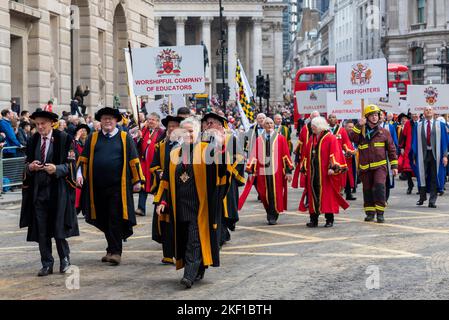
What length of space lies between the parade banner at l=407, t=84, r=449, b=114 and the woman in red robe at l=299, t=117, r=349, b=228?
12.4 m

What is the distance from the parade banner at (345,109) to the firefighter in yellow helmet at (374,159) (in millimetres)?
8718

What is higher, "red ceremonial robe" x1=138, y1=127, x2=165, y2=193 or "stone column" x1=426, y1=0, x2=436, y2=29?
"stone column" x1=426, y1=0, x2=436, y2=29

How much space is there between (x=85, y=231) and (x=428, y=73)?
204ft

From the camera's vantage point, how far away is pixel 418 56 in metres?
75.0

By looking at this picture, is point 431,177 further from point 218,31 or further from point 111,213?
point 218,31

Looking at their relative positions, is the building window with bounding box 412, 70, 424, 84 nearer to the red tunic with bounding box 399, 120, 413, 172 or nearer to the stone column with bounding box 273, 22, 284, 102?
the stone column with bounding box 273, 22, 284, 102

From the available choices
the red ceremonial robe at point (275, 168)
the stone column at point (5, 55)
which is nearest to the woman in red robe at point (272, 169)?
the red ceremonial robe at point (275, 168)

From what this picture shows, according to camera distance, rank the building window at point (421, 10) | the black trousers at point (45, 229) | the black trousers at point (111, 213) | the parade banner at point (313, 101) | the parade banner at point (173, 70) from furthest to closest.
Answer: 1. the building window at point (421, 10)
2. the parade banner at point (313, 101)
3. the parade banner at point (173, 70)
4. the black trousers at point (111, 213)
5. the black trousers at point (45, 229)

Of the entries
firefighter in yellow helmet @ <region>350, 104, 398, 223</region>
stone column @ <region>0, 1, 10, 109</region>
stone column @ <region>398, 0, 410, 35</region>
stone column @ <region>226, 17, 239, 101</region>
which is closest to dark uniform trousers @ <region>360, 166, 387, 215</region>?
firefighter in yellow helmet @ <region>350, 104, 398, 223</region>

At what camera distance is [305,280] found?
356 inches

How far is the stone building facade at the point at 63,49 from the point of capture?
26.8m

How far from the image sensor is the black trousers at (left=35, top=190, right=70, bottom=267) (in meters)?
10.0

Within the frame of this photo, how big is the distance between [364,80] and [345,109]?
1.99 metres

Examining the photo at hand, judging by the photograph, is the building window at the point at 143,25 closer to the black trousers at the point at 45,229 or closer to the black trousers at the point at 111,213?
the black trousers at the point at 111,213
